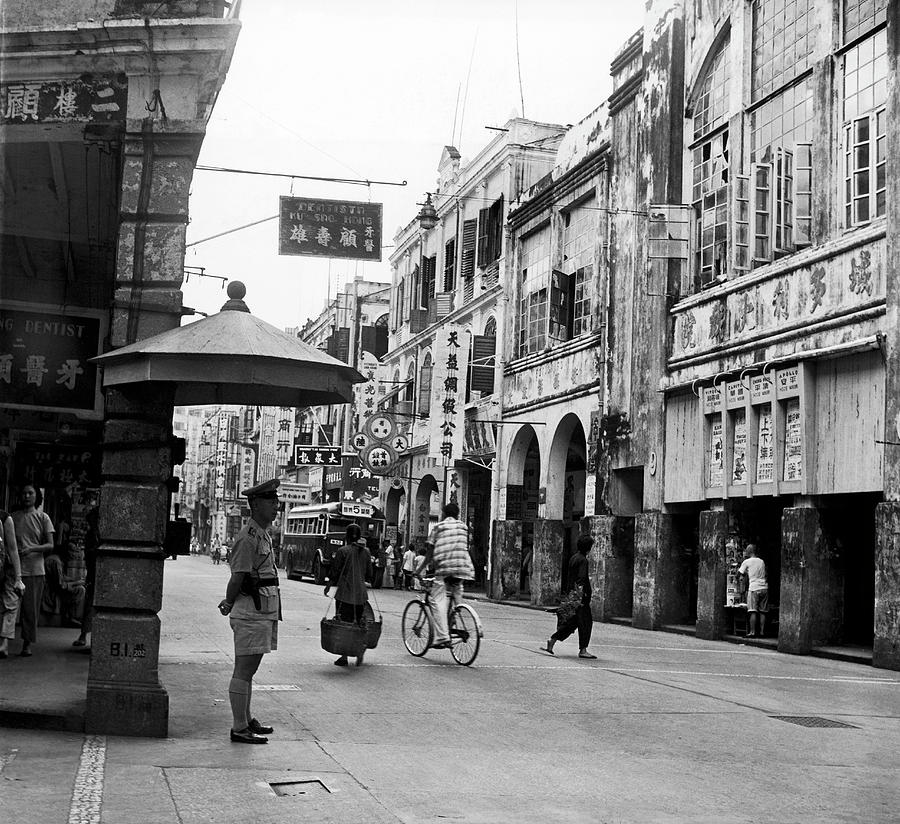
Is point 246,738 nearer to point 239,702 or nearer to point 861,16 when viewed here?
point 239,702

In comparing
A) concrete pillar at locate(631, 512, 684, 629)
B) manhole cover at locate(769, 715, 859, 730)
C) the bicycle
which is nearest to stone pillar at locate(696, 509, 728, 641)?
concrete pillar at locate(631, 512, 684, 629)

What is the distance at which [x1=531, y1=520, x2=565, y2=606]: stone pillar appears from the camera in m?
31.4

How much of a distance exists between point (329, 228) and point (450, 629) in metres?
8.62

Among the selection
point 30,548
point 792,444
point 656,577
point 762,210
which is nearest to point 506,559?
point 656,577

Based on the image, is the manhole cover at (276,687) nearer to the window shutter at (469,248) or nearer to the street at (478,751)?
the street at (478,751)

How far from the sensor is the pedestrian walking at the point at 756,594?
21734 mm

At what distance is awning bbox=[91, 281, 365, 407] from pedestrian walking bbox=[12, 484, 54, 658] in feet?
18.1

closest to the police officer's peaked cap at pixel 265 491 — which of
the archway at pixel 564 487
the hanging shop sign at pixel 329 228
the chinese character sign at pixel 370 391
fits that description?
the hanging shop sign at pixel 329 228

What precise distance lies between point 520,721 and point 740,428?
13.0 m

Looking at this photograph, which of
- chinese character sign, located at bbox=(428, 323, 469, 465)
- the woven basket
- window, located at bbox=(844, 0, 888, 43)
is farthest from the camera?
chinese character sign, located at bbox=(428, 323, 469, 465)

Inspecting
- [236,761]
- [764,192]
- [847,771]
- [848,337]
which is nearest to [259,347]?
[236,761]

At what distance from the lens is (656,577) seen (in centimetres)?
2491

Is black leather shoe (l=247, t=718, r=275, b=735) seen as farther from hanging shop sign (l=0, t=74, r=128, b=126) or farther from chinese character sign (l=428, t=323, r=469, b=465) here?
chinese character sign (l=428, t=323, r=469, b=465)

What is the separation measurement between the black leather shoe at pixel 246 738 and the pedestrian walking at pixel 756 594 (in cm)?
1448
